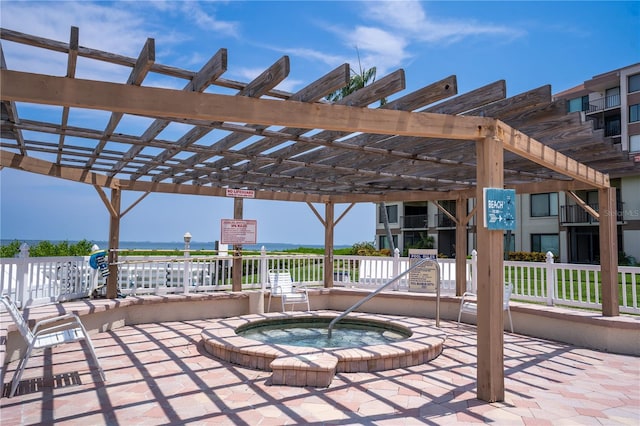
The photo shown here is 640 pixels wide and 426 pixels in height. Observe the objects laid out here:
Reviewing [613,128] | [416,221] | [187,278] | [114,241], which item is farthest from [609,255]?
[416,221]

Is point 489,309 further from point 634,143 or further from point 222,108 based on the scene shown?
point 634,143

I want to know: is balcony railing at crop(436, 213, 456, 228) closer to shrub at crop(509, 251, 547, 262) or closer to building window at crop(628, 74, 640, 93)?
shrub at crop(509, 251, 547, 262)

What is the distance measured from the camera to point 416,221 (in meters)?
29.7

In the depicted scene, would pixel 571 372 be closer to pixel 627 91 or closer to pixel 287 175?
pixel 287 175

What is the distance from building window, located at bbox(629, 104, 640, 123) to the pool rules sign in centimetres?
2424

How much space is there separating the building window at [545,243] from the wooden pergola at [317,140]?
17680mm

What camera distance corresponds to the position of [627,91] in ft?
74.7

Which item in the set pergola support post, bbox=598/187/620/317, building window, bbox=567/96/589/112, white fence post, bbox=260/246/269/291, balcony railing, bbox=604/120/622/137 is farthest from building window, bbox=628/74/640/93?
white fence post, bbox=260/246/269/291

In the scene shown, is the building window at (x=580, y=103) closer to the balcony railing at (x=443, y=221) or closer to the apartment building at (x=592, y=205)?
the apartment building at (x=592, y=205)

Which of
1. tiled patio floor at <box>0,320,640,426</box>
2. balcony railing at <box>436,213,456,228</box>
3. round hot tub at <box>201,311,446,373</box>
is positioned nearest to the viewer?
tiled patio floor at <box>0,320,640,426</box>

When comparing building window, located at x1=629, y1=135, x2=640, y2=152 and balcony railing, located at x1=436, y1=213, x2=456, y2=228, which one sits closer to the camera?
building window, located at x1=629, y1=135, x2=640, y2=152

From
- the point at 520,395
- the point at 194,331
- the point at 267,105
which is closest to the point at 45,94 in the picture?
the point at 267,105

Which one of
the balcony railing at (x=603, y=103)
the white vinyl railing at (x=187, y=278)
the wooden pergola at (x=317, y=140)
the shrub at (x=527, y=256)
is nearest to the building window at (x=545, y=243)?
the shrub at (x=527, y=256)

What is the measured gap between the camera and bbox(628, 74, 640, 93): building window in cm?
2245
